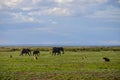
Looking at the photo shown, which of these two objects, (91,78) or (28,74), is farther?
(28,74)

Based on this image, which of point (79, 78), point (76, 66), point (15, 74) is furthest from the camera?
point (76, 66)

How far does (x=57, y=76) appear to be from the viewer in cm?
3272

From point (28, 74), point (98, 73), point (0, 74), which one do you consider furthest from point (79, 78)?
point (0, 74)

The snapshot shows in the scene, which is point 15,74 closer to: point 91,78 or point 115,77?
point 91,78

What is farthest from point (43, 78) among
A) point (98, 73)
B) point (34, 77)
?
point (98, 73)

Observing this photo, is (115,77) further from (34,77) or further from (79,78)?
(34,77)

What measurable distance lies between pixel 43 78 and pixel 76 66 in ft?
36.1

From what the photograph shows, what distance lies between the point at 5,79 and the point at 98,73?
10.4 metres

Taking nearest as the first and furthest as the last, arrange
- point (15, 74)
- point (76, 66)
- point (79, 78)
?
point (79, 78), point (15, 74), point (76, 66)

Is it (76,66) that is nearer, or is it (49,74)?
(49,74)

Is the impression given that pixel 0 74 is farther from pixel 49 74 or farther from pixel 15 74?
pixel 49 74

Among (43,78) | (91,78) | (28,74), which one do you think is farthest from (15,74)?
(91,78)

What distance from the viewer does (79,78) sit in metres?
31.9

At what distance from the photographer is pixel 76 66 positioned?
42.3 meters
